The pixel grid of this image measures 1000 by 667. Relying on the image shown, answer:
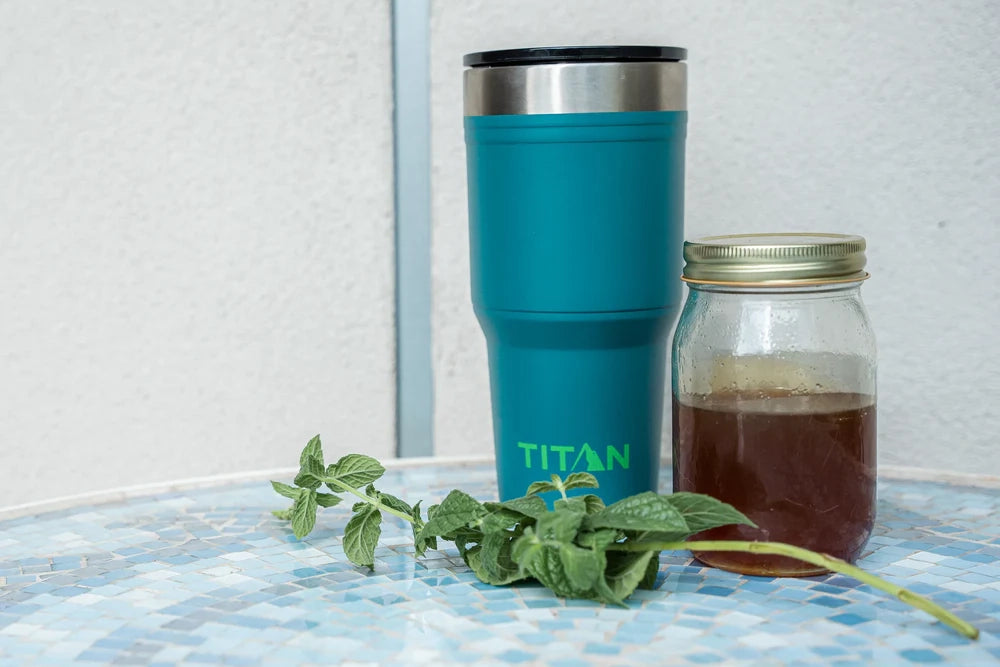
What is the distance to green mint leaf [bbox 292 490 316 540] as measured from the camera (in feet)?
2.28

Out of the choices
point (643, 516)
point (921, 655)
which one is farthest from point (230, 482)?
point (921, 655)

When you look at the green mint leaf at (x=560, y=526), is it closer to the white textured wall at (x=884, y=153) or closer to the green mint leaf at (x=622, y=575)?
the green mint leaf at (x=622, y=575)

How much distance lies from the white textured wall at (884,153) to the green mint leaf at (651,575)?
448 millimetres

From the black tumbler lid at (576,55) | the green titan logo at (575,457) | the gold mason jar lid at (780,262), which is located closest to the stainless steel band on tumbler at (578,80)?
the black tumbler lid at (576,55)

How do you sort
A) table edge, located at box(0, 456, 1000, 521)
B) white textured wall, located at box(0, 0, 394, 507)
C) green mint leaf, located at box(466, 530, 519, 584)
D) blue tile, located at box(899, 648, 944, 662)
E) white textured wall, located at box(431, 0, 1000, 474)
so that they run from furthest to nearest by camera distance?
white textured wall, located at box(0, 0, 394, 507), white textured wall, located at box(431, 0, 1000, 474), table edge, located at box(0, 456, 1000, 521), green mint leaf, located at box(466, 530, 519, 584), blue tile, located at box(899, 648, 944, 662)

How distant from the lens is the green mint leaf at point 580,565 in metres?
0.57

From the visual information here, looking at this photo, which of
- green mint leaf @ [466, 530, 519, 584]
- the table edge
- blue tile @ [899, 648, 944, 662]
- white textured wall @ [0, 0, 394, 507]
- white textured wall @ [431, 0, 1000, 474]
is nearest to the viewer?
blue tile @ [899, 648, 944, 662]

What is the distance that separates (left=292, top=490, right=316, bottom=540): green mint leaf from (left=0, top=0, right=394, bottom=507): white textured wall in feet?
1.37

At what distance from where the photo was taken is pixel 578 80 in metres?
0.67

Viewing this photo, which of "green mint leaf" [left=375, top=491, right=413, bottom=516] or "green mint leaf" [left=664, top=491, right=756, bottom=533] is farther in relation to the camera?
"green mint leaf" [left=375, top=491, right=413, bottom=516]

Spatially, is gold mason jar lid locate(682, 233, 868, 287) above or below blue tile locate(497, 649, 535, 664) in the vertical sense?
above

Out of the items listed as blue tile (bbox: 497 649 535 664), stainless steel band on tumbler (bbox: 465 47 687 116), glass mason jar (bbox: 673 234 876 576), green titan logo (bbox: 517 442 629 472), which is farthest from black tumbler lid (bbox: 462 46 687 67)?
blue tile (bbox: 497 649 535 664)

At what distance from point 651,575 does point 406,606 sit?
129 mm

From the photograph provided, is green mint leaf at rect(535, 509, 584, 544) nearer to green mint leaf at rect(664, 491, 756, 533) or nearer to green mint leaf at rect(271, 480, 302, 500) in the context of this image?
green mint leaf at rect(664, 491, 756, 533)
